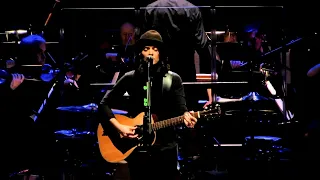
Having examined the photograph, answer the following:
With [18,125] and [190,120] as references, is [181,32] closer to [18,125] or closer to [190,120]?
[190,120]

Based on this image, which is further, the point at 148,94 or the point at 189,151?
the point at 189,151

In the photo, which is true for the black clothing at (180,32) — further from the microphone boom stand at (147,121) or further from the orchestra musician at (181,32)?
the microphone boom stand at (147,121)

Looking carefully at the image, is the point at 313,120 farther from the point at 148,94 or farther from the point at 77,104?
the point at 77,104

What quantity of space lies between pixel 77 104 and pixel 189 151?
1841mm

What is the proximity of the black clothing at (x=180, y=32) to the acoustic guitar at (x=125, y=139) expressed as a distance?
1.49 m

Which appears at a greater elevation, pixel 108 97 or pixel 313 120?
pixel 108 97

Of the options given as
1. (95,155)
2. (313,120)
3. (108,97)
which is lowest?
(95,155)

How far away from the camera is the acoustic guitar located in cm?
485

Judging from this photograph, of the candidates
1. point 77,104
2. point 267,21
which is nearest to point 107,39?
point 77,104

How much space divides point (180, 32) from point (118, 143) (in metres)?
2.08

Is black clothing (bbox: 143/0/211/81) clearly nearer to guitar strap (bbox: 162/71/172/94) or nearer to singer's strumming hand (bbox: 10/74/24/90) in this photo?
guitar strap (bbox: 162/71/172/94)

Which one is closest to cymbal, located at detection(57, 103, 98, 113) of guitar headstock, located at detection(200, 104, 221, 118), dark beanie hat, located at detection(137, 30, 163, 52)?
dark beanie hat, located at detection(137, 30, 163, 52)

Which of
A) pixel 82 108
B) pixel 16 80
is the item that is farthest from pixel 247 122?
pixel 16 80

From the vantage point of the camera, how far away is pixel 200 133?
659 centimetres
